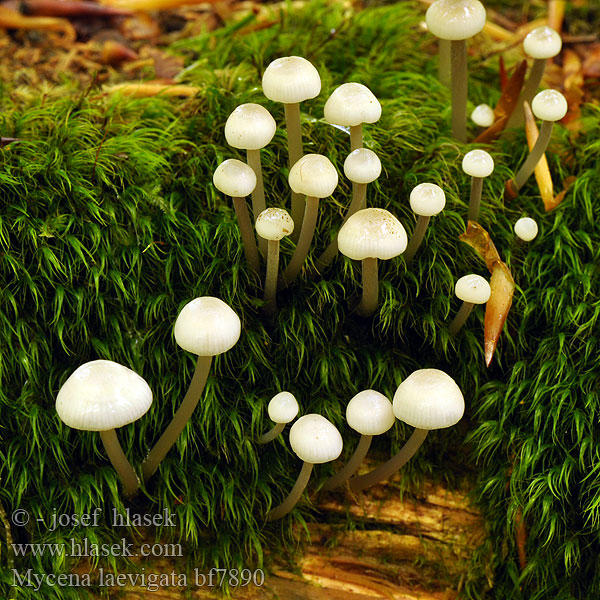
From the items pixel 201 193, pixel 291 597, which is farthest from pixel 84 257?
pixel 291 597

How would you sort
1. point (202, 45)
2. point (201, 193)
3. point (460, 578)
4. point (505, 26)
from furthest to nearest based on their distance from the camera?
point (505, 26), point (202, 45), point (201, 193), point (460, 578)

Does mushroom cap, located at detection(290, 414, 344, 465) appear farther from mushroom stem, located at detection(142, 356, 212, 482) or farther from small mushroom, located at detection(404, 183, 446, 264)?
small mushroom, located at detection(404, 183, 446, 264)

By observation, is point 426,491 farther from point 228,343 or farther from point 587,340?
point 228,343

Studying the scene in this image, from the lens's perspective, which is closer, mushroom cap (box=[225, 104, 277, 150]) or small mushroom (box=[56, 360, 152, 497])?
small mushroom (box=[56, 360, 152, 497])

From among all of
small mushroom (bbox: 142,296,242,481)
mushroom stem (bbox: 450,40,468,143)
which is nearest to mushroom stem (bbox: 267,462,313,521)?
small mushroom (bbox: 142,296,242,481)

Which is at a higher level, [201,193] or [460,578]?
[201,193]

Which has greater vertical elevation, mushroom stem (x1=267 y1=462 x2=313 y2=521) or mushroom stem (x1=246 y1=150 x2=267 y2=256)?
mushroom stem (x1=246 y1=150 x2=267 y2=256)
